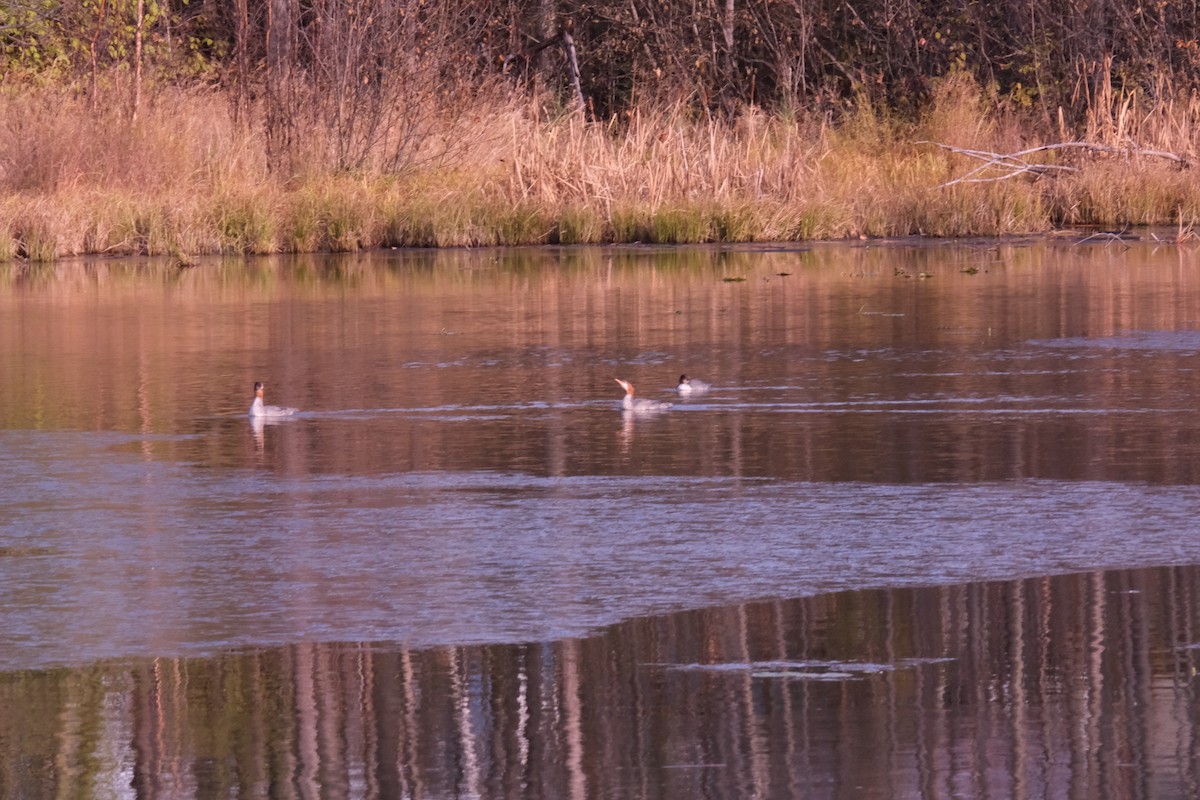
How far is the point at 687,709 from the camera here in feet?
18.2

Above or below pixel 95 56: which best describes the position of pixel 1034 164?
below

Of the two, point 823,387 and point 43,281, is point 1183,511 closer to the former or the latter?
point 823,387

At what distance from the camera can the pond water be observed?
5.22 meters

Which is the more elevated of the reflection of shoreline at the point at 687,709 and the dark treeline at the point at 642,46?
the dark treeline at the point at 642,46

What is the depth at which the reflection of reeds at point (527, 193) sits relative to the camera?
24.2m

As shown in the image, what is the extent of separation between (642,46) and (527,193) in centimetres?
1258

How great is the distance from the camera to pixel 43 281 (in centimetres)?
2048

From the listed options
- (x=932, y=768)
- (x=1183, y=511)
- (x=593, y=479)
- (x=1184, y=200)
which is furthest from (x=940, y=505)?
(x=1184, y=200)

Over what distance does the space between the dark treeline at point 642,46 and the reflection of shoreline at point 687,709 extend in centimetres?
2318

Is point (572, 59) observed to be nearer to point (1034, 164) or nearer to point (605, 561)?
point (1034, 164)

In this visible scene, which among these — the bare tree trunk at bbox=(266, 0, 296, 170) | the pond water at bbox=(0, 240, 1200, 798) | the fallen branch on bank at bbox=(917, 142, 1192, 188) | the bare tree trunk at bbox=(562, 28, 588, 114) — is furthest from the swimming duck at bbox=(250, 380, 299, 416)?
the bare tree trunk at bbox=(562, 28, 588, 114)

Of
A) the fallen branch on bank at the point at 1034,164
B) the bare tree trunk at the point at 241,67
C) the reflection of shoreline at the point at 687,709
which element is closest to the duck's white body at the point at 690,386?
the reflection of shoreline at the point at 687,709

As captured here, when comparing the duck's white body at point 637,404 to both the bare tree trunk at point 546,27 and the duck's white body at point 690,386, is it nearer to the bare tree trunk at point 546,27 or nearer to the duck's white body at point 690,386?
the duck's white body at point 690,386

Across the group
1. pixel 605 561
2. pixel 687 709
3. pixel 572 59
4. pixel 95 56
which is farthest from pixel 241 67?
pixel 687 709
